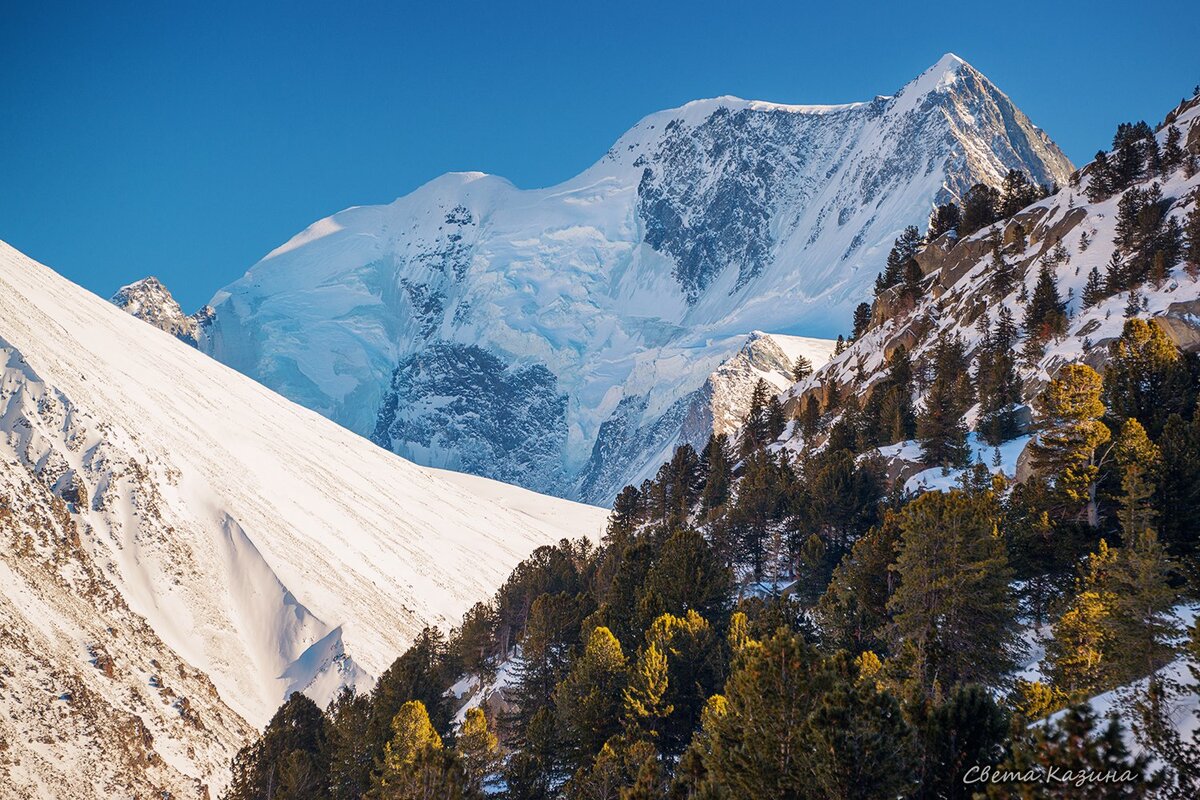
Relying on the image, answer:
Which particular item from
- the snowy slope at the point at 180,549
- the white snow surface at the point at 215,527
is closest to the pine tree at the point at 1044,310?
the snowy slope at the point at 180,549

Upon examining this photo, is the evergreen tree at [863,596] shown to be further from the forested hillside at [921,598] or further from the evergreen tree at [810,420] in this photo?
the evergreen tree at [810,420]

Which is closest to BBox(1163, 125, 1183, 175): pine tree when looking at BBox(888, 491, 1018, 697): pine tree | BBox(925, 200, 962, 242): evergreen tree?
BBox(925, 200, 962, 242): evergreen tree

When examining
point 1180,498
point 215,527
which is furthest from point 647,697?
point 215,527

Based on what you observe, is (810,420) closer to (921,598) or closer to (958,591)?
(921,598)

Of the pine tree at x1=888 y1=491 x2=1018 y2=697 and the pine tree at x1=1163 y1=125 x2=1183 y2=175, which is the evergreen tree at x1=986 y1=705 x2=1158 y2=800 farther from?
the pine tree at x1=1163 y1=125 x2=1183 y2=175

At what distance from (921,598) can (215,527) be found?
14051 cm

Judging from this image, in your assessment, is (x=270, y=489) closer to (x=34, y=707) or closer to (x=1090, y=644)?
(x=34, y=707)

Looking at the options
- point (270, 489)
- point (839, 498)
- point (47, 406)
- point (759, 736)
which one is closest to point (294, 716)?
point (839, 498)

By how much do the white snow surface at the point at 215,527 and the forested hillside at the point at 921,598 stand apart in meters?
61.3

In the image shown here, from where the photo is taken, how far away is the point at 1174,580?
3628 centimetres

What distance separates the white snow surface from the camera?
5059 inches

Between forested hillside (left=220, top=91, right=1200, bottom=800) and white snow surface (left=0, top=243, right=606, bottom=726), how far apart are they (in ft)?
201

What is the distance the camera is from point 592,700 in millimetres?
37125

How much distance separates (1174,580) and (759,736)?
26.4 metres
